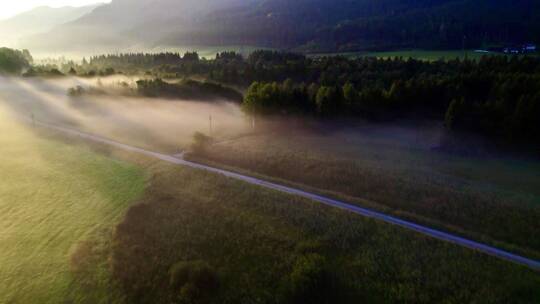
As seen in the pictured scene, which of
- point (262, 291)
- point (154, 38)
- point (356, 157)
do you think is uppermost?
point (154, 38)

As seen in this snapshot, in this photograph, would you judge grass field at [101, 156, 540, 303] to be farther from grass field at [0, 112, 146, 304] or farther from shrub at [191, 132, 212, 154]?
shrub at [191, 132, 212, 154]

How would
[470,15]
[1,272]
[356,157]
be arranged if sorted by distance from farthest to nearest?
[470,15] < [356,157] < [1,272]

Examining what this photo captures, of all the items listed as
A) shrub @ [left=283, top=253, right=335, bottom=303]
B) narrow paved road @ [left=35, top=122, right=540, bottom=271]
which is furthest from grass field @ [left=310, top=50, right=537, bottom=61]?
shrub @ [left=283, top=253, right=335, bottom=303]

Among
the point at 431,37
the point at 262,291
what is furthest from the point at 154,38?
the point at 262,291

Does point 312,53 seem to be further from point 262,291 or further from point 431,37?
point 262,291

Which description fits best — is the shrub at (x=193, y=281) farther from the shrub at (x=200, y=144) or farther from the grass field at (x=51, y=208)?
the shrub at (x=200, y=144)

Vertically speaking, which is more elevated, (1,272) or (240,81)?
(240,81)
